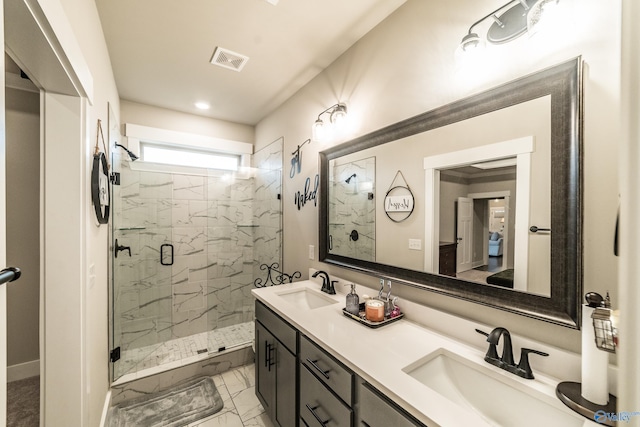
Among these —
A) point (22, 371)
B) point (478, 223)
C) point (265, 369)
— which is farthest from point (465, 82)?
point (22, 371)

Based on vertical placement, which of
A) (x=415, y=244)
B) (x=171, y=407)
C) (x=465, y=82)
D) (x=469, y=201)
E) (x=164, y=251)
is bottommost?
(x=171, y=407)

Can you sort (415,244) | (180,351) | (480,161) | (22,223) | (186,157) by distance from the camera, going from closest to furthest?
(480,161)
(415,244)
(22,223)
(180,351)
(186,157)

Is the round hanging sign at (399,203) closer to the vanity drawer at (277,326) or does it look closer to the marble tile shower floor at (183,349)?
the vanity drawer at (277,326)

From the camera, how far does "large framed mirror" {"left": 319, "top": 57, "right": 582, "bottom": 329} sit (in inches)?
35.5

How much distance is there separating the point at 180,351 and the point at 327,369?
6.87 feet

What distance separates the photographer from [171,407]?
1978mm

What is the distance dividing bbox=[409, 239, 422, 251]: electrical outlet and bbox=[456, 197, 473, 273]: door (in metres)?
0.19

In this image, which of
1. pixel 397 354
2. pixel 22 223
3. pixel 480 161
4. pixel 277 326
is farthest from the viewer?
pixel 22 223

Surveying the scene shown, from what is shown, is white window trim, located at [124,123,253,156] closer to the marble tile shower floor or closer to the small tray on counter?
the marble tile shower floor

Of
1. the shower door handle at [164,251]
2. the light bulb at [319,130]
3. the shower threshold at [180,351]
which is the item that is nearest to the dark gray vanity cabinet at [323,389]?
the light bulb at [319,130]

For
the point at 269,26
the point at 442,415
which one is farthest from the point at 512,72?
the point at 269,26

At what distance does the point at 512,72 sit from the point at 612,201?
1.96 ft

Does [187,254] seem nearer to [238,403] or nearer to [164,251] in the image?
[164,251]

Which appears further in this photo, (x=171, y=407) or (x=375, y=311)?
(x=171, y=407)
